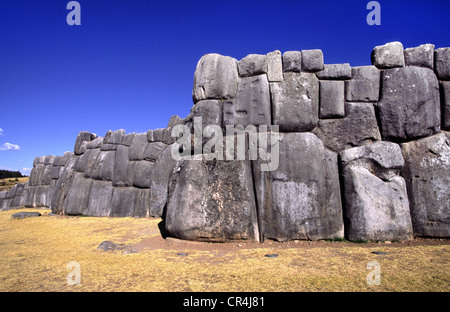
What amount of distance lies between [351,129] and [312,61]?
1.40 m

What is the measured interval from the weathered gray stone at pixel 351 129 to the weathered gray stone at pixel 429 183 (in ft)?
2.29

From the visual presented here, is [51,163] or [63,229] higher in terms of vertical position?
[51,163]

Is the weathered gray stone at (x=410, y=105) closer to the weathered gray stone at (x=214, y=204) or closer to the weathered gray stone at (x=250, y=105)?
the weathered gray stone at (x=250, y=105)

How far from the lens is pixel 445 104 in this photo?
449 cm

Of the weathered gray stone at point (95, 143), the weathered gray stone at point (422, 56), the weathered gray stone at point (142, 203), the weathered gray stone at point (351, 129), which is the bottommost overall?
the weathered gray stone at point (142, 203)

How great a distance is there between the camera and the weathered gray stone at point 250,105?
459 cm

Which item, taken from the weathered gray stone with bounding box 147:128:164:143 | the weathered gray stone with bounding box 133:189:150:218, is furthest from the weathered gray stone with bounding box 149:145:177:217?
the weathered gray stone with bounding box 147:128:164:143

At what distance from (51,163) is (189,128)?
10861 mm

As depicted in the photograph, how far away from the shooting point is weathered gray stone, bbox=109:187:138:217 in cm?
830

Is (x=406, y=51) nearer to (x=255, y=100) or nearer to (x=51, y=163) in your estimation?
(x=255, y=100)

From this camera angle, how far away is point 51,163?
41.2 ft

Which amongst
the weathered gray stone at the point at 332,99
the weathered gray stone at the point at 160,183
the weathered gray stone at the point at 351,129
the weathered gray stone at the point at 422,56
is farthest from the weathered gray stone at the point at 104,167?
the weathered gray stone at the point at 422,56
